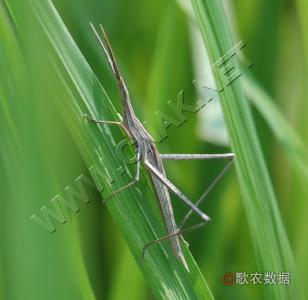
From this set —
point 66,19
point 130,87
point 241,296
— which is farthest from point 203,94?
point 241,296

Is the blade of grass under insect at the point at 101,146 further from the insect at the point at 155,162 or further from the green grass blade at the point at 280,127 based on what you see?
the green grass blade at the point at 280,127

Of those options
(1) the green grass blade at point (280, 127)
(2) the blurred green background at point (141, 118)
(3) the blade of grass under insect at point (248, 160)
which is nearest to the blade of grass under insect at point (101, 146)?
(2) the blurred green background at point (141, 118)

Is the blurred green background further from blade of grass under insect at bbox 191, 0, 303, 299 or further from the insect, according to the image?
blade of grass under insect at bbox 191, 0, 303, 299

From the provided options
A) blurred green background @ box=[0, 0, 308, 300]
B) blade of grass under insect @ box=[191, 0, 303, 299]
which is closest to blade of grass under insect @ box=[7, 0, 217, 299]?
blurred green background @ box=[0, 0, 308, 300]

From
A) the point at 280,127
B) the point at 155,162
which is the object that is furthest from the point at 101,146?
the point at 280,127

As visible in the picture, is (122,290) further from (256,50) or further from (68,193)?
(256,50)
